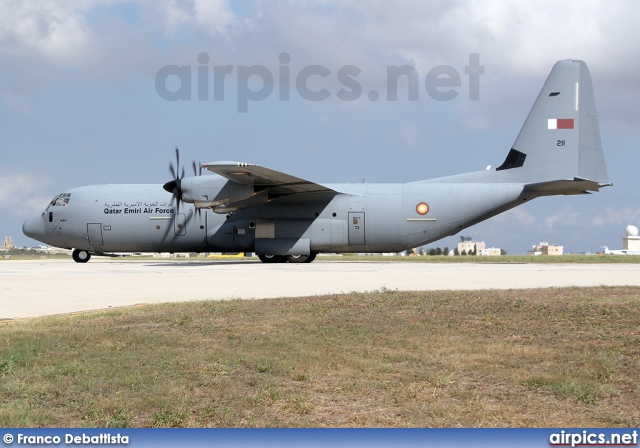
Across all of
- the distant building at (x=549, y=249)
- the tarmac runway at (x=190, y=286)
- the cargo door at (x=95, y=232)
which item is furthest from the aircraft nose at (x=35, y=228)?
the distant building at (x=549, y=249)

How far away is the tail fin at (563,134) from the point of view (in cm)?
3070

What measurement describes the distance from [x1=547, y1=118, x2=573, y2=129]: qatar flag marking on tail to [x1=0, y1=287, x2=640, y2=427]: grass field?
68.1 feet

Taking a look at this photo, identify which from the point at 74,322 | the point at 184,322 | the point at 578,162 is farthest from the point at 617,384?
the point at 578,162

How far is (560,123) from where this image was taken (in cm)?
3131

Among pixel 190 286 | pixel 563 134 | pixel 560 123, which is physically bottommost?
pixel 190 286

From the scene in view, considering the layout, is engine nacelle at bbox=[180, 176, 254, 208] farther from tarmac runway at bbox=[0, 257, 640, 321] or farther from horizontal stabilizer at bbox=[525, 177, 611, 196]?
horizontal stabilizer at bbox=[525, 177, 611, 196]

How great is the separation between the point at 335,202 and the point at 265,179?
4145 millimetres

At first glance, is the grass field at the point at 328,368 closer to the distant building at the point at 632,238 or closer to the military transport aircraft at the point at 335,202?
the military transport aircraft at the point at 335,202

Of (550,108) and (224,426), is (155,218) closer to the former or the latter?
(550,108)

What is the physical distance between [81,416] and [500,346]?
212 inches

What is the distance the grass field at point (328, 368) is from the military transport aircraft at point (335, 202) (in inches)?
750

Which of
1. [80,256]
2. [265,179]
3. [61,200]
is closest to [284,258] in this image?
[265,179]

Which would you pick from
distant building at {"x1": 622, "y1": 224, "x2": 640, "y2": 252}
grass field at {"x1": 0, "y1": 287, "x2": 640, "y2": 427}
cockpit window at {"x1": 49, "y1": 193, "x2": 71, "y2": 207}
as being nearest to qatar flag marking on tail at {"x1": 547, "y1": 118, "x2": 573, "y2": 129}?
grass field at {"x1": 0, "y1": 287, "x2": 640, "y2": 427}

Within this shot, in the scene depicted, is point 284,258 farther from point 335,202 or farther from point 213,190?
point 213,190
